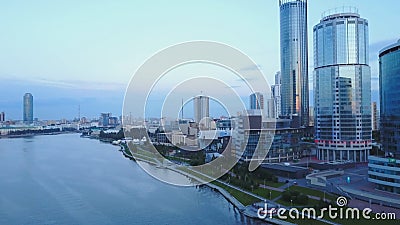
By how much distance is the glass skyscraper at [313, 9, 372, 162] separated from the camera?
842 centimetres

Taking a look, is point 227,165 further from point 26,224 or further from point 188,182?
point 26,224

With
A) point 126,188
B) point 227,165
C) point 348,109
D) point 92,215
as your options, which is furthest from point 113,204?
point 348,109

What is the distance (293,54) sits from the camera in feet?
50.3

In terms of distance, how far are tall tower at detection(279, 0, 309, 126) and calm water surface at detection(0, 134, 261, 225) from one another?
9.45m

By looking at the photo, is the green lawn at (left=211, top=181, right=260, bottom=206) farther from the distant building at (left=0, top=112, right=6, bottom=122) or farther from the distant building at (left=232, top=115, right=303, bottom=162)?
the distant building at (left=0, top=112, right=6, bottom=122)

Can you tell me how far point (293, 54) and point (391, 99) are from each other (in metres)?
10.2

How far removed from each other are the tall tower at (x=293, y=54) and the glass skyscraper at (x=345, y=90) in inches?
258

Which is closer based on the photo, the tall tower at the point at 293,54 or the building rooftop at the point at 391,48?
the building rooftop at the point at 391,48

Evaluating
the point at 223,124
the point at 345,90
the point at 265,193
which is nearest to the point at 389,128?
the point at 265,193

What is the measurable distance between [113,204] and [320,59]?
247 inches

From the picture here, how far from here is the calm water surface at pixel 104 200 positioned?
4.30m

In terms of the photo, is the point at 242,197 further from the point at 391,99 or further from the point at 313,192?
the point at 391,99

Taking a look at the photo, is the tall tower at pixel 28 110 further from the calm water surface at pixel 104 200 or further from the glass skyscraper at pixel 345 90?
the glass skyscraper at pixel 345 90

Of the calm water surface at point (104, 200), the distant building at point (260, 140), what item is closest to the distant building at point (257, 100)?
the distant building at point (260, 140)
